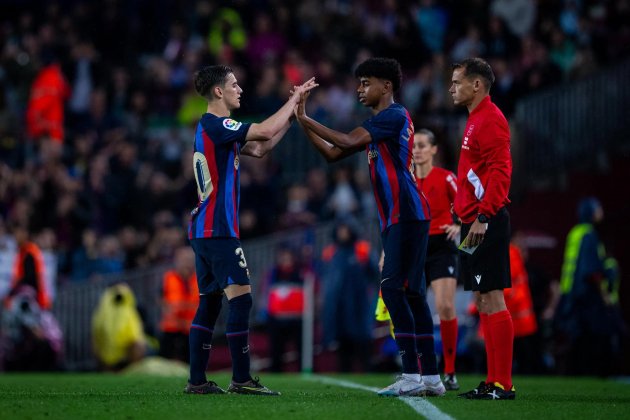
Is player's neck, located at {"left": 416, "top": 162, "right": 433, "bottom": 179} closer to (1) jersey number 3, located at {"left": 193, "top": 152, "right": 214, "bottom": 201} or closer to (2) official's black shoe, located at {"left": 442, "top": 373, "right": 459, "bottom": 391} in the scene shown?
(2) official's black shoe, located at {"left": 442, "top": 373, "right": 459, "bottom": 391}

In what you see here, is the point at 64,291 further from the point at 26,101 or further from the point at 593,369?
the point at 593,369

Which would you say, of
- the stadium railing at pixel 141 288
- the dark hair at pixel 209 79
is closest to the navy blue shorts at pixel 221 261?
the dark hair at pixel 209 79

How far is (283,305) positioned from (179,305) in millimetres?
1533

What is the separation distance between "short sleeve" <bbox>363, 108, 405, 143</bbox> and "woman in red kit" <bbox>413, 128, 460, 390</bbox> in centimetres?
205

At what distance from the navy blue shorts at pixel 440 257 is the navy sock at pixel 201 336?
8.71 feet

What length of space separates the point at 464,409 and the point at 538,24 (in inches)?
569

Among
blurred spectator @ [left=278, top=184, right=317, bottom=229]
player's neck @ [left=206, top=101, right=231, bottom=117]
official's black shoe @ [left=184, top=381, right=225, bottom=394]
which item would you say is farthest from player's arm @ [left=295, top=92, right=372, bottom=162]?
blurred spectator @ [left=278, top=184, right=317, bottom=229]

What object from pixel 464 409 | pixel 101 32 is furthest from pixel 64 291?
pixel 464 409

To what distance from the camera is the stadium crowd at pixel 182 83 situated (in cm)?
1962

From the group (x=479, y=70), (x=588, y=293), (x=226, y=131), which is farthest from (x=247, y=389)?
(x=588, y=293)

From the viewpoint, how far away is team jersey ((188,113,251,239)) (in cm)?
916

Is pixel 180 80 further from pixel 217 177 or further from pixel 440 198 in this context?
pixel 217 177

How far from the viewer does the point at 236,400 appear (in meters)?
8.64

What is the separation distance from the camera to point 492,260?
29.1 feet
